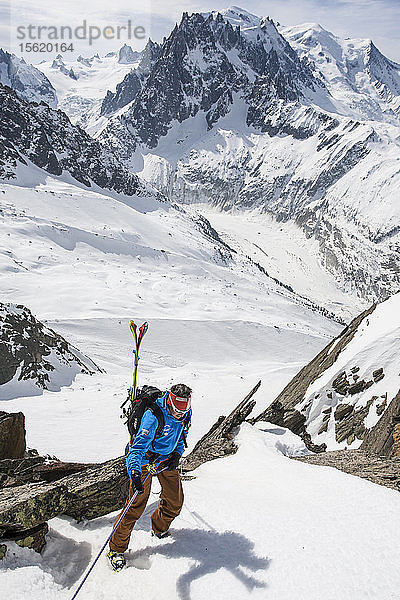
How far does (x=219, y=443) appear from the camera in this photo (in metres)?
9.60

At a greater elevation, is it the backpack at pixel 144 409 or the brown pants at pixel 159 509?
the backpack at pixel 144 409

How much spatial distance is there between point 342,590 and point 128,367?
27.0 metres

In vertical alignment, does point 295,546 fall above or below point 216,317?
above

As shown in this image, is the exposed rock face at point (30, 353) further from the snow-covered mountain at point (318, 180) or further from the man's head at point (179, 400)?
the snow-covered mountain at point (318, 180)

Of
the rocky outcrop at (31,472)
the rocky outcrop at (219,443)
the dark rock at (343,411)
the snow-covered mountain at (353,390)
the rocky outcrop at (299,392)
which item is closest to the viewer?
the rocky outcrop at (31,472)

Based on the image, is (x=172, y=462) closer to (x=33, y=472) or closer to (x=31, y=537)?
(x=31, y=537)

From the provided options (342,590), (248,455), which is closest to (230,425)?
(248,455)

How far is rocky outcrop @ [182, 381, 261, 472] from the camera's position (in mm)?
8724

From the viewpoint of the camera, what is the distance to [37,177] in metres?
81.7

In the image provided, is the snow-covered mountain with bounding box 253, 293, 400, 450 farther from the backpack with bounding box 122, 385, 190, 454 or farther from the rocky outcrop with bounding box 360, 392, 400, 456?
the backpack with bounding box 122, 385, 190, 454

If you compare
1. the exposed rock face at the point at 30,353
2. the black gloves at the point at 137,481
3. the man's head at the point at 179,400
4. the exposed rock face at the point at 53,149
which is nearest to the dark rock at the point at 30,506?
the black gloves at the point at 137,481

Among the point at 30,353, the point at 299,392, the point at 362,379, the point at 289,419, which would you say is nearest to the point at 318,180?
the point at 30,353

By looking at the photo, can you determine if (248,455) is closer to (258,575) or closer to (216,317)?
(258,575)

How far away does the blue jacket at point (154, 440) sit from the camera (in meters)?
4.95
